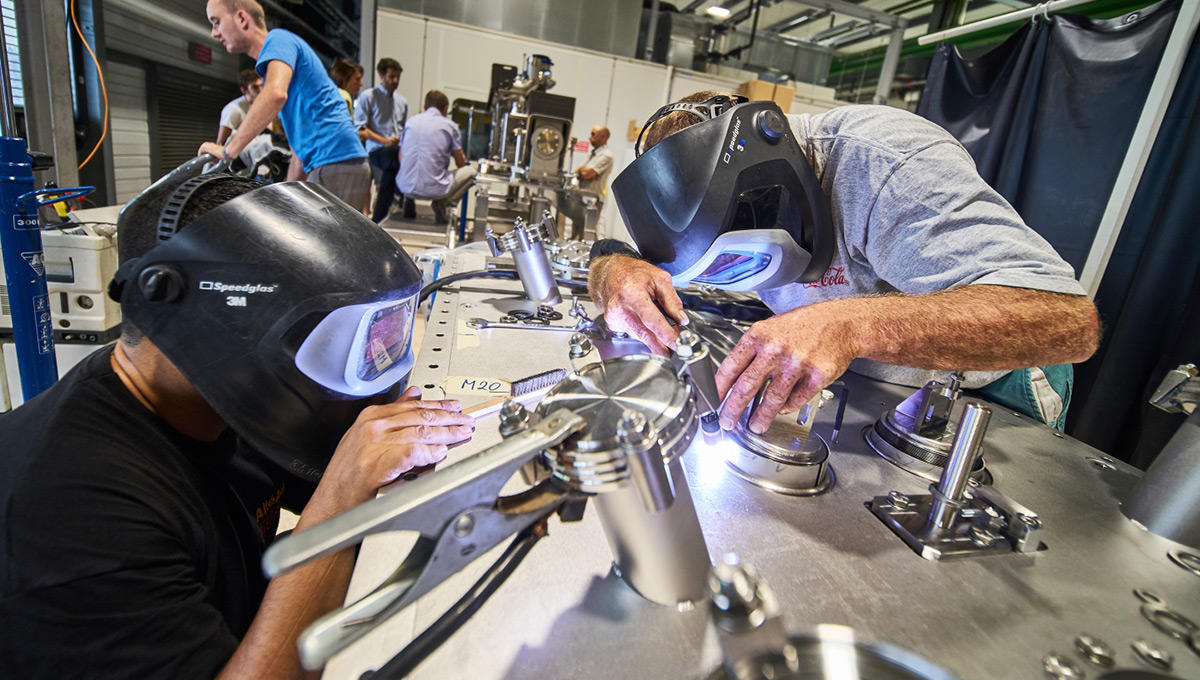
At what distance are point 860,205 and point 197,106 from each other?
8430mm

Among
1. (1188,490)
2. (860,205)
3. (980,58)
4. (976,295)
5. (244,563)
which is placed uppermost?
(980,58)

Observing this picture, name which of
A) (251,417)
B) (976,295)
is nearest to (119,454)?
(251,417)

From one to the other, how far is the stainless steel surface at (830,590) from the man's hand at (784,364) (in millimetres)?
118

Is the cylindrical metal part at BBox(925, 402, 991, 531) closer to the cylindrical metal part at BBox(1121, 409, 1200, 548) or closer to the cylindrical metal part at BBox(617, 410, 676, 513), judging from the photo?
the cylindrical metal part at BBox(1121, 409, 1200, 548)

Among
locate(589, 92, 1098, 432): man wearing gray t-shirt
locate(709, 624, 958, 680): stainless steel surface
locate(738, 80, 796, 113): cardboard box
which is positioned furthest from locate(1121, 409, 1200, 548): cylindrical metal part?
locate(738, 80, 796, 113): cardboard box

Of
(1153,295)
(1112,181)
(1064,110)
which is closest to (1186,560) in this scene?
(1153,295)

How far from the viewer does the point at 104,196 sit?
4055 mm

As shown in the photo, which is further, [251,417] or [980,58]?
[980,58]

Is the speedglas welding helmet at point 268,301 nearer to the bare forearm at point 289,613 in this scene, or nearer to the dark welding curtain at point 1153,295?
the bare forearm at point 289,613

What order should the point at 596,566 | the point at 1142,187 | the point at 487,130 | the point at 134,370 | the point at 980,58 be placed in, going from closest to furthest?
the point at 596,566 < the point at 134,370 < the point at 1142,187 < the point at 980,58 < the point at 487,130

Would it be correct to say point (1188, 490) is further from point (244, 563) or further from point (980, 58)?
point (980, 58)

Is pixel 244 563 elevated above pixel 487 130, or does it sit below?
below

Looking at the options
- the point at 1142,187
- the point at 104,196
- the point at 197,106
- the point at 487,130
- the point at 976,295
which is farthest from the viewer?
the point at 487,130

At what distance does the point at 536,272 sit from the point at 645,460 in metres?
1.19
